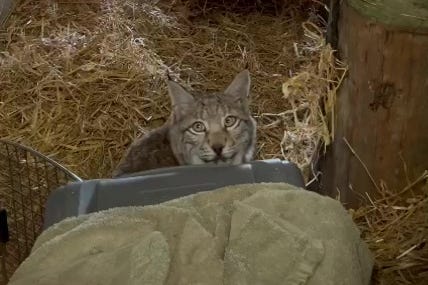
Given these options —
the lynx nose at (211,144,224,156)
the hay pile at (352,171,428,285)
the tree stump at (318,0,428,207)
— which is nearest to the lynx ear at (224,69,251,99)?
the lynx nose at (211,144,224,156)

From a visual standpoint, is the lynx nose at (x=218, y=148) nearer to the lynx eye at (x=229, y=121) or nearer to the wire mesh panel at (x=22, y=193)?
the lynx eye at (x=229, y=121)

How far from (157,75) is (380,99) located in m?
1.29

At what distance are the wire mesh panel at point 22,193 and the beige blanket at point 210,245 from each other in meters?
0.77

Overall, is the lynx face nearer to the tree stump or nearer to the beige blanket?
the tree stump

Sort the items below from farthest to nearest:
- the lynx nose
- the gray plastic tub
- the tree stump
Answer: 1. the lynx nose
2. the tree stump
3. the gray plastic tub

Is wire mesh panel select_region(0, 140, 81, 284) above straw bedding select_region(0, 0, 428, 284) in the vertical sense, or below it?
below

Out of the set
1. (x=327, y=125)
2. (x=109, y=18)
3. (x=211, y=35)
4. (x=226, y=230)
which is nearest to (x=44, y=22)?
(x=109, y=18)

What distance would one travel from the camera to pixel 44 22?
4.03 metres

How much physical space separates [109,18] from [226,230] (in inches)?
92.8

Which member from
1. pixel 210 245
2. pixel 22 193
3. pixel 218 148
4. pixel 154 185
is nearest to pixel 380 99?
pixel 218 148

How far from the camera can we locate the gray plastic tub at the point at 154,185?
85.2 inches

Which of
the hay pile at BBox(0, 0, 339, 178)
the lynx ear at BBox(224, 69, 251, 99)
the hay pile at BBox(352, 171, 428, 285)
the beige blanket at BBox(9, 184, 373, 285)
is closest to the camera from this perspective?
the beige blanket at BBox(9, 184, 373, 285)

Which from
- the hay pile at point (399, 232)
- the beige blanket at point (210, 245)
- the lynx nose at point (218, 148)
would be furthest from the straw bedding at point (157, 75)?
the beige blanket at point (210, 245)

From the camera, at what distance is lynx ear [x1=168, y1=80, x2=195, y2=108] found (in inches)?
115
